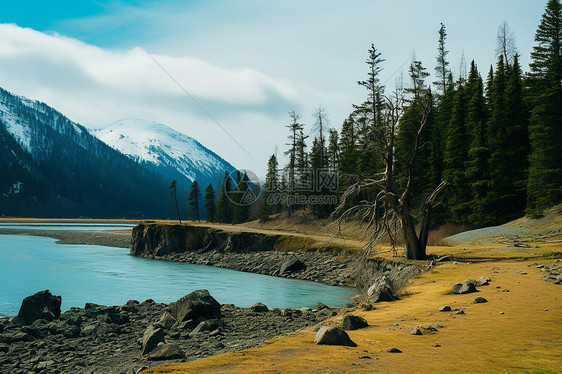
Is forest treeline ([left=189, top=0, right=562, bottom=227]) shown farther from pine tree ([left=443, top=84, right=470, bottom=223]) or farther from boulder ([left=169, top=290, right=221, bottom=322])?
boulder ([left=169, top=290, right=221, bottom=322])

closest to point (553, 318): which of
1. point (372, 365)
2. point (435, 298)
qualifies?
point (435, 298)

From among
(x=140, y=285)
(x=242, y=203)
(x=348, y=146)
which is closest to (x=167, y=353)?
(x=140, y=285)

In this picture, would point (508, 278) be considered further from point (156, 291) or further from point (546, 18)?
point (546, 18)

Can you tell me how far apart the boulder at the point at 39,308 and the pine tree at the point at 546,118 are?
121 ft

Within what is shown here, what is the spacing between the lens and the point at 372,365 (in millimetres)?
6586

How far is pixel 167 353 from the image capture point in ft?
28.4

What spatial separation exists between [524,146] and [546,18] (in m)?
12.6

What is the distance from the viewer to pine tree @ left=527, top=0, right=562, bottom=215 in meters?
36.0

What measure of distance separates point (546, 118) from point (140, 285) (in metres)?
37.5

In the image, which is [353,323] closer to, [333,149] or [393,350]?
[393,350]

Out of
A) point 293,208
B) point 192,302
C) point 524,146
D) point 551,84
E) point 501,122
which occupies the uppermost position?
point 551,84

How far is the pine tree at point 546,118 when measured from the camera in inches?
1419

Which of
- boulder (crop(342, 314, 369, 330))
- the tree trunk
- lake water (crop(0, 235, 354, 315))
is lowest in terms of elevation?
lake water (crop(0, 235, 354, 315))

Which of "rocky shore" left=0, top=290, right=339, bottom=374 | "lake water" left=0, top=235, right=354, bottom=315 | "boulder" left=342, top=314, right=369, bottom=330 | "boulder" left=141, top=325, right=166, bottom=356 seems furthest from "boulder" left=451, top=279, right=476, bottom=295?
"boulder" left=141, top=325, right=166, bottom=356
